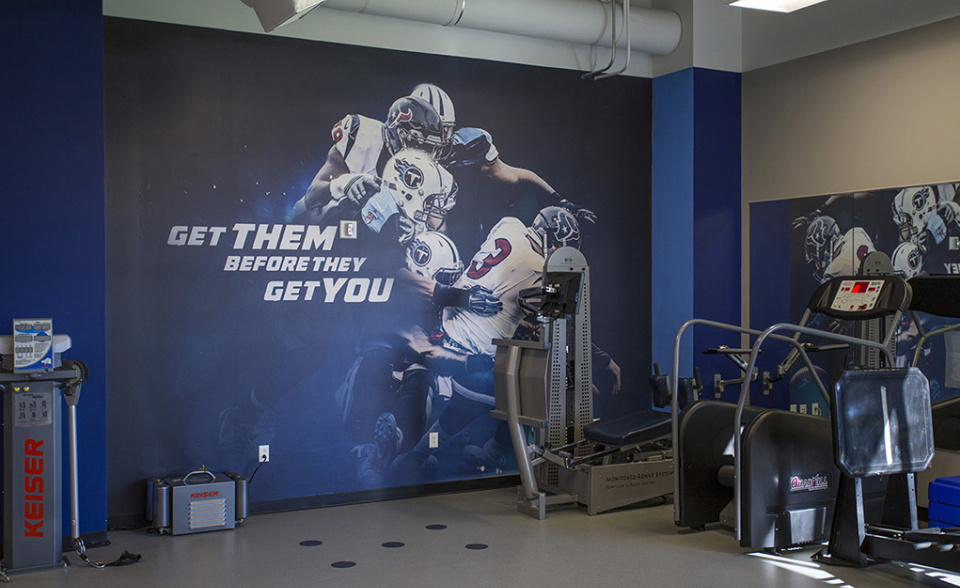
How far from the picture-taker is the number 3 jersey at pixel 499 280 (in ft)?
22.7

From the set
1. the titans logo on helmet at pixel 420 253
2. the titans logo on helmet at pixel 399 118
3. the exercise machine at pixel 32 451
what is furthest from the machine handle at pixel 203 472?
the titans logo on helmet at pixel 399 118

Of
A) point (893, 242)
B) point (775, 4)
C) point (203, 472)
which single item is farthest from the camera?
point (893, 242)

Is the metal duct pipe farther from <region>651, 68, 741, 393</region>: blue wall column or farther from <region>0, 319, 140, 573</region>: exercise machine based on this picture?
<region>0, 319, 140, 573</region>: exercise machine

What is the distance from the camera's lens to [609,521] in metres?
5.96

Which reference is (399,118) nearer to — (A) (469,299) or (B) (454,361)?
(A) (469,299)

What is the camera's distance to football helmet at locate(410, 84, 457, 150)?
6.75m

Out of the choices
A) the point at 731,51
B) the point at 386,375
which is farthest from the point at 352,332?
the point at 731,51

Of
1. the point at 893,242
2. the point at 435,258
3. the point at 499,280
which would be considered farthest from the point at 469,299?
the point at 893,242

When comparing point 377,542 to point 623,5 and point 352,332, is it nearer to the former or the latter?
point 352,332

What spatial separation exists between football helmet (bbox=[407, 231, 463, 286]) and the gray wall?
2.70 m

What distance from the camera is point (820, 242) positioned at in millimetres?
6812

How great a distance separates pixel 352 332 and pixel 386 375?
442mm

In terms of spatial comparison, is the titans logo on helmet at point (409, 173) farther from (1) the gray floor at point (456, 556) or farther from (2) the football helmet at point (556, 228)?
(1) the gray floor at point (456, 556)

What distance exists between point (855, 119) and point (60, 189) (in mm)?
5759
